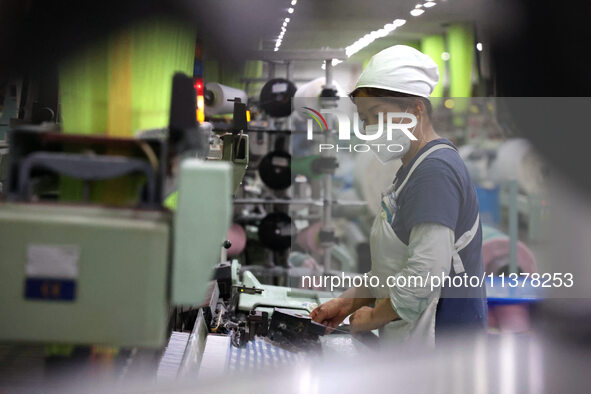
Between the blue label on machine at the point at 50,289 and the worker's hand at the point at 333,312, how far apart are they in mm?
1240

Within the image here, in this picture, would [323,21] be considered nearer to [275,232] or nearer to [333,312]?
[333,312]

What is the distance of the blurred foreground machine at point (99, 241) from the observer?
0.84 meters

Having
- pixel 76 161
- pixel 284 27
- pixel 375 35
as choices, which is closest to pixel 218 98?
pixel 284 27

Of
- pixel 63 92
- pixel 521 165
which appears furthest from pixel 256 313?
pixel 521 165

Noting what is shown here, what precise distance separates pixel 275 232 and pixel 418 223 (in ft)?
7.34

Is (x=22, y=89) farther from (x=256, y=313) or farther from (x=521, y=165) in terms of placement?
(x=521, y=165)

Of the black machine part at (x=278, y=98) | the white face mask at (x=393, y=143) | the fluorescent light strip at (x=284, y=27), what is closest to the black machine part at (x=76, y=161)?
the white face mask at (x=393, y=143)

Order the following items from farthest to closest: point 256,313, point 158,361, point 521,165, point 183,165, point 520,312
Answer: point 521,165, point 520,312, point 256,313, point 158,361, point 183,165

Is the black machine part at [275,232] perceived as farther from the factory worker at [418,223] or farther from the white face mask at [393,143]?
the white face mask at [393,143]

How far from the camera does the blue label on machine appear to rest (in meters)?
0.86

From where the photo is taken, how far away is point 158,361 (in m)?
1.31

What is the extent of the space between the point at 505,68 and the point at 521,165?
71 centimetres

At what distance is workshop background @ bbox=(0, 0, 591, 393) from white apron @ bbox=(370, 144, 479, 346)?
7 cm

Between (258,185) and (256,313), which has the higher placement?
(258,185)
